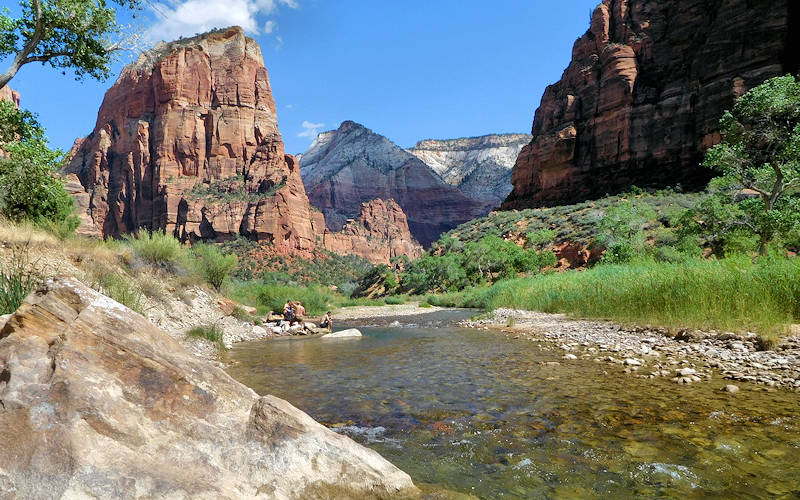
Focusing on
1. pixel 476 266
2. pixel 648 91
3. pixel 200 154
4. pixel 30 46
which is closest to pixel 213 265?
pixel 30 46

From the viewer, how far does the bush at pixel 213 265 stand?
2022 centimetres

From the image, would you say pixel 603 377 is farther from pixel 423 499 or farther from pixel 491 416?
pixel 423 499

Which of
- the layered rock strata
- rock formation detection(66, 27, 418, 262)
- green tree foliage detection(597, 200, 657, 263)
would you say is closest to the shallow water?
green tree foliage detection(597, 200, 657, 263)

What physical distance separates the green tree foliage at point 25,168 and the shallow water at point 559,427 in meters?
11.0

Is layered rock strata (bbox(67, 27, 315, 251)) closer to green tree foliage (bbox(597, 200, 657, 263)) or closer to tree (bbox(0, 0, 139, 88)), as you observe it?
green tree foliage (bbox(597, 200, 657, 263))

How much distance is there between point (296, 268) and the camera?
8088 centimetres

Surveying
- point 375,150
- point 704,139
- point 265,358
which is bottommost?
point 265,358

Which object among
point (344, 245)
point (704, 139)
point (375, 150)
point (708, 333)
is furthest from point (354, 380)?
point (375, 150)

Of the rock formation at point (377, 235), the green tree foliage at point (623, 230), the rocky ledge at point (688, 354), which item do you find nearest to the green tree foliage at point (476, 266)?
the green tree foliage at point (623, 230)

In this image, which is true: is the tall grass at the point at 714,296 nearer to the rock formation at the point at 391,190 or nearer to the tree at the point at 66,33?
the tree at the point at 66,33

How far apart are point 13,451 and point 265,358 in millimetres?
8081

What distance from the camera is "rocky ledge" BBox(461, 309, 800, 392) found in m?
5.64

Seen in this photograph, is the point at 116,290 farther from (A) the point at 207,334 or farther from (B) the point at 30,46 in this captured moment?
(B) the point at 30,46

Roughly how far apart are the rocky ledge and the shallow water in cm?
43
